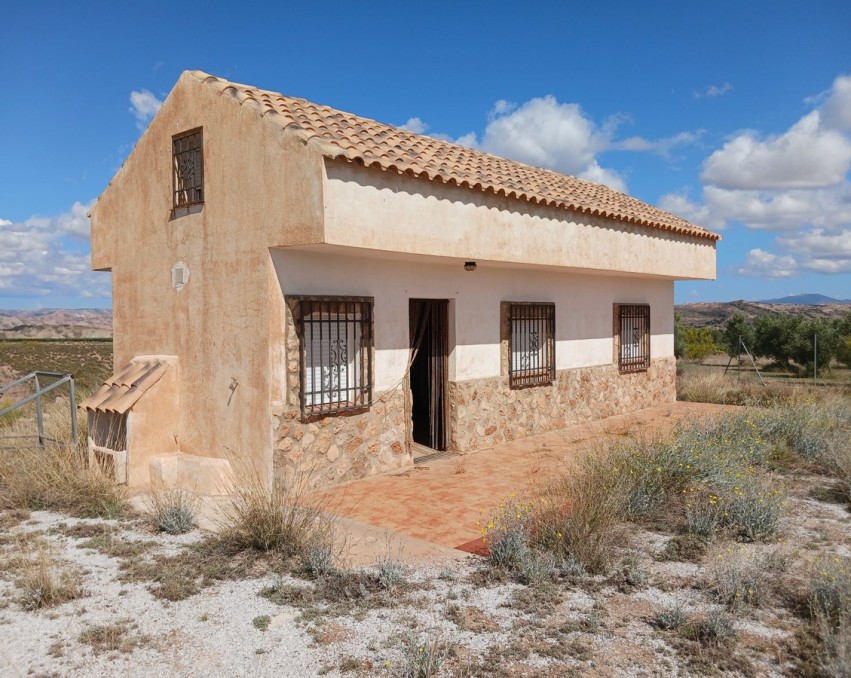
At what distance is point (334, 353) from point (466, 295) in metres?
2.88

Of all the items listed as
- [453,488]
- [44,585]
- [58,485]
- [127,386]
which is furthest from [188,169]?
[44,585]

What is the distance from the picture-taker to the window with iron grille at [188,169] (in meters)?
8.78

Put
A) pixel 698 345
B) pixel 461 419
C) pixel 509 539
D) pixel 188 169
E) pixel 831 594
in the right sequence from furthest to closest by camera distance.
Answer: pixel 698 345
pixel 461 419
pixel 188 169
pixel 509 539
pixel 831 594

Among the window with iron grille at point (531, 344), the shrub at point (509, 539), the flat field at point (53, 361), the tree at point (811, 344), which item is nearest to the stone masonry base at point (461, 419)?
the window with iron grille at point (531, 344)

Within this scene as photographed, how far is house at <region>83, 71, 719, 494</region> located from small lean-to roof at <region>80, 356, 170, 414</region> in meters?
0.04

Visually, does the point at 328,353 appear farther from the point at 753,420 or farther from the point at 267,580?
the point at 753,420

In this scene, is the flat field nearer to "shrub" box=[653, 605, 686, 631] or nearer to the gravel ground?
the gravel ground

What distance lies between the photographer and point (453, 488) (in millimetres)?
8484

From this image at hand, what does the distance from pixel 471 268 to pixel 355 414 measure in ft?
9.84

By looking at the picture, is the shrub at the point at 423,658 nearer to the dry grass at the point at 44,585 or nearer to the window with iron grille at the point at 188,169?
the dry grass at the point at 44,585

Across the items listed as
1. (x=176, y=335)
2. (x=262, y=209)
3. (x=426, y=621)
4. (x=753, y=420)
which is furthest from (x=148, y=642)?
(x=753, y=420)

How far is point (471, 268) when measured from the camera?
10188 mm

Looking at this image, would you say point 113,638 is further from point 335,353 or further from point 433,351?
point 433,351

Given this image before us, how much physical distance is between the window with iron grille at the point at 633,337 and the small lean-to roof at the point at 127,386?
9.64 meters
